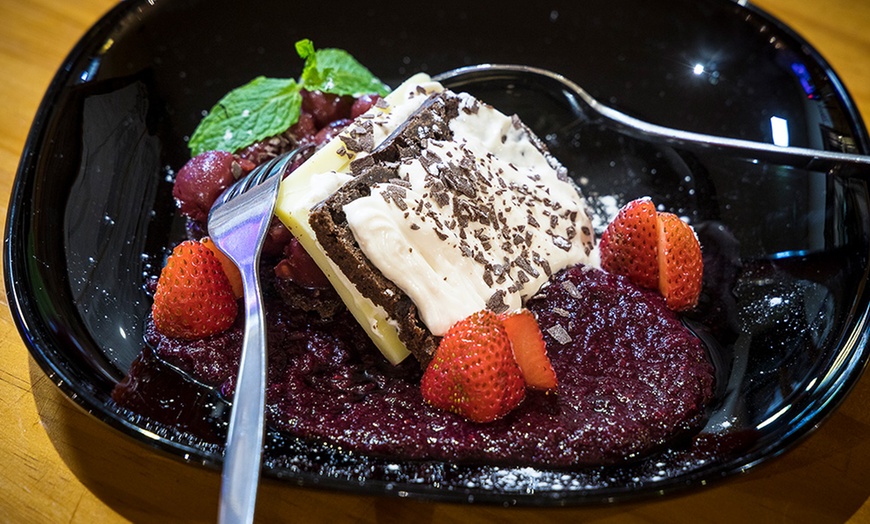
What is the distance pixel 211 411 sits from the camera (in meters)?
1.74

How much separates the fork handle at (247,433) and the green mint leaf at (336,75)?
1.07 metres

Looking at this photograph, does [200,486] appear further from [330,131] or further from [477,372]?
[330,131]

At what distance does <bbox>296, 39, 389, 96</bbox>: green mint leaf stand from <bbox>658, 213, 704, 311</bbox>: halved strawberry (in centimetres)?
105

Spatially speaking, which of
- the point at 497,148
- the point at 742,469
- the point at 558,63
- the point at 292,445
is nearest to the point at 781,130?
the point at 558,63

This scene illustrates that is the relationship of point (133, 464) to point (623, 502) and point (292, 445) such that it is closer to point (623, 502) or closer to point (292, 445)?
point (292, 445)

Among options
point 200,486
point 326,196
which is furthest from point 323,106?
point 200,486

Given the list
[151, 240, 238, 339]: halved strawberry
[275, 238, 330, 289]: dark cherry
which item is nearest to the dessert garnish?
[275, 238, 330, 289]: dark cherry

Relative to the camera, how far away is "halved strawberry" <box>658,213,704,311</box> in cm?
205

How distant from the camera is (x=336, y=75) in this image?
2506 millimetres

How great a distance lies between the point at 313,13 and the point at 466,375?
1614mm

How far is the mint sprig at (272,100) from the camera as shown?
2.38 metres

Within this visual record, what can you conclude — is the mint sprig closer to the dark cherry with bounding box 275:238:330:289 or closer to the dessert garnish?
the dark cherry with bounding box 275:238:330:289

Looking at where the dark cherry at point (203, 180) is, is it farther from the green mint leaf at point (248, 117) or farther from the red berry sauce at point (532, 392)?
the red berry sauce at point (532, 392)

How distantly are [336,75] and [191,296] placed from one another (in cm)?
99
